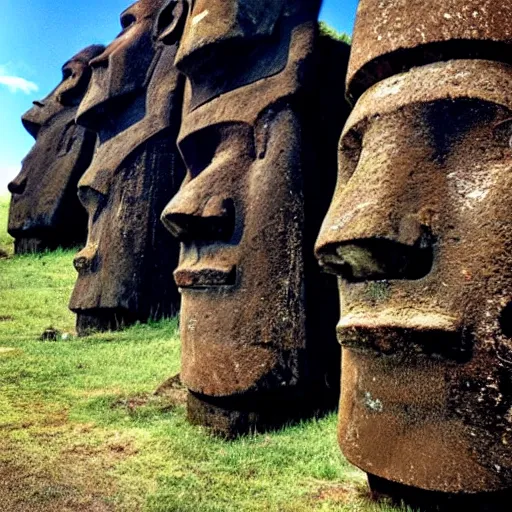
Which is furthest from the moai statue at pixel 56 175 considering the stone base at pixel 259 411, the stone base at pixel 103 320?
the stone base at pixel 259 411

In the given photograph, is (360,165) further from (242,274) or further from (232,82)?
(232,82)

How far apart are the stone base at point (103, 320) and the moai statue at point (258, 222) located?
2.84 m

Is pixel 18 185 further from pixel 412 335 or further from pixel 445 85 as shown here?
pixel 412 335

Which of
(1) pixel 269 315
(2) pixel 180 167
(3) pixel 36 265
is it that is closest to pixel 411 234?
(1) pixel 269 315

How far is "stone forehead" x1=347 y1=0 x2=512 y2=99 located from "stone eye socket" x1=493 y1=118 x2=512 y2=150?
0.26m

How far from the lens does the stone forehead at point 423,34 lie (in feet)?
7.26

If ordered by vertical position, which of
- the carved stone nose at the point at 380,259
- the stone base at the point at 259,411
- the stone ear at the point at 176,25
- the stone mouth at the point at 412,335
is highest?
the stone ear at the point at 176,25

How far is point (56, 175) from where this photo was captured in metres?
10.5

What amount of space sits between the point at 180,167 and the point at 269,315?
11.8ft

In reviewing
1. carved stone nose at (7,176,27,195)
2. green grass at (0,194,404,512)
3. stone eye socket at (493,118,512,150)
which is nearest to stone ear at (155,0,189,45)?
green grass at (0,194,404,512)

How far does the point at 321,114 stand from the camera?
3.81 metres

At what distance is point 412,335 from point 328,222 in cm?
56

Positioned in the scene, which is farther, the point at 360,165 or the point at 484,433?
the point at 360,165

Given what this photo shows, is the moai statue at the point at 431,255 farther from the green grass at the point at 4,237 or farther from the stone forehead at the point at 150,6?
the green grass at the point at 4,237
